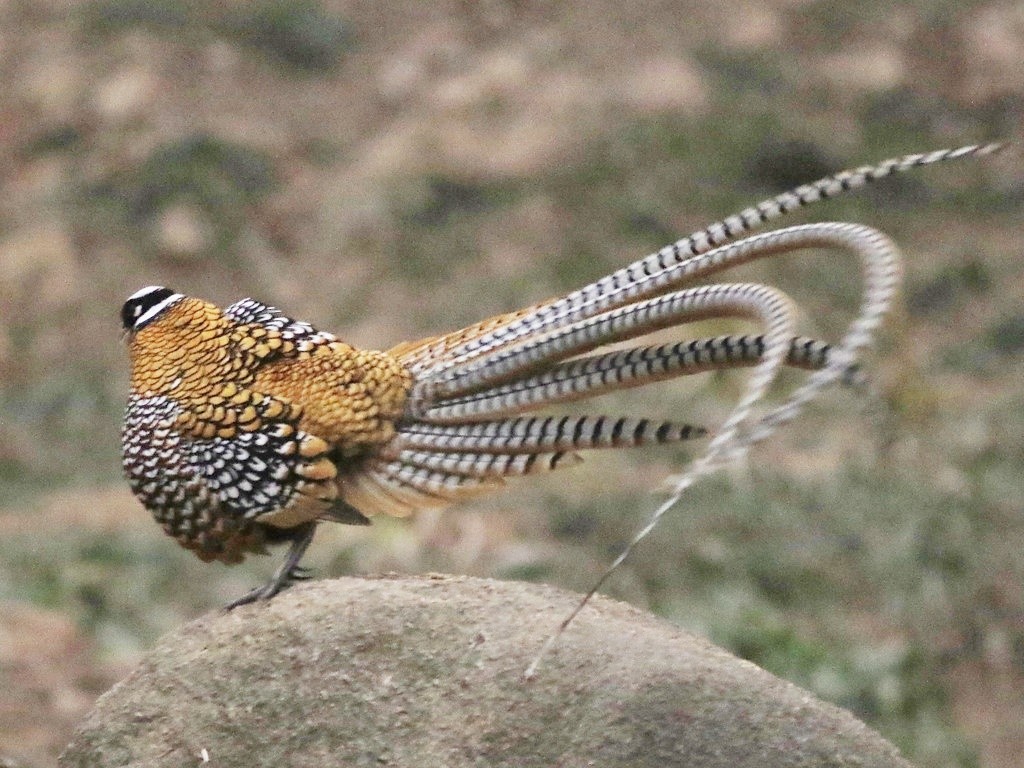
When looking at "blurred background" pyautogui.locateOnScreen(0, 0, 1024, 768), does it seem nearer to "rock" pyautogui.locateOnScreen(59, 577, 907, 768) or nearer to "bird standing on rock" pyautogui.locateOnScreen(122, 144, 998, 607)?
"bird standing on rock" pyautogui.locateOnScreen(122, 144, 998, 607)

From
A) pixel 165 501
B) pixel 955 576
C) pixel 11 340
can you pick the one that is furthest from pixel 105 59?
pixel 165 501

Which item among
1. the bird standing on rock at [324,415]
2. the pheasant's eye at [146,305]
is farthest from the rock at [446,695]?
the pheasant's eye at [146,305]

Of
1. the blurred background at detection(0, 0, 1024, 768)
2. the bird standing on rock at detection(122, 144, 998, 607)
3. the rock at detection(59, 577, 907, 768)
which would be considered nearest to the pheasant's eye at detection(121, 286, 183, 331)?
the bird standing on rock at detection(122, 144, 998, 607)

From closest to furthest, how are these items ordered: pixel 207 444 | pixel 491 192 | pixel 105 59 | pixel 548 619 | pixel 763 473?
pixel 548 619, pixel 207 444, pixel 763 473, pixel 491 192, pixel 105 59

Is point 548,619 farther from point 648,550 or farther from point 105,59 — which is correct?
point 105,59

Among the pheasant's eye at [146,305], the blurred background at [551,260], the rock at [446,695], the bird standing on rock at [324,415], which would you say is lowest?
the blurred background at [551,260]

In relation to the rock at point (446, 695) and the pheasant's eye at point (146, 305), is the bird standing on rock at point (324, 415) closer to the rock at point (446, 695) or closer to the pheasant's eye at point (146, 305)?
the pheasant's eye at point (146, 305)
